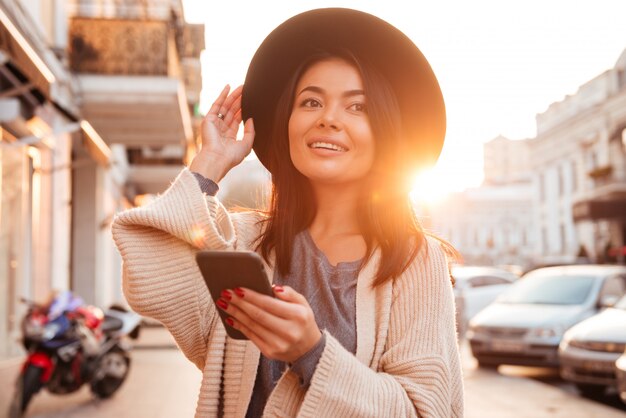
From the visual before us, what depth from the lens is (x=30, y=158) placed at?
1377 cm

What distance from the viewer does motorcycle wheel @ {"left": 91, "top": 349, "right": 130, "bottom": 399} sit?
8.79 meters

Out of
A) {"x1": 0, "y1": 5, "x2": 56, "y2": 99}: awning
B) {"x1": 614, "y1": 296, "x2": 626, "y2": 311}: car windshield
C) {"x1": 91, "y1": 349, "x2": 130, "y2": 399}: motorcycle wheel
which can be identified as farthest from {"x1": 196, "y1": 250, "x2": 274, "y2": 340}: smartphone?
{"x1": 614, "y1": 296, "x2": 626, "y2": 311}: car windshield

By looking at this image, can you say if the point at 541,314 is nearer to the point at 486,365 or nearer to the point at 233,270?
the point at 486,365

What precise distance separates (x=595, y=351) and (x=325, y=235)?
785cm

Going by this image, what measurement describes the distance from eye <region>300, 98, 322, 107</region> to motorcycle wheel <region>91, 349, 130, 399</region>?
23.3 feet

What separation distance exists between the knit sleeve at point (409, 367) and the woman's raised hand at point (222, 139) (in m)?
0.55

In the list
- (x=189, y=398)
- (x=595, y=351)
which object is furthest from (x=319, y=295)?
(x=595, y=351)

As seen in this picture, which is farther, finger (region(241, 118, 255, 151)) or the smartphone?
finger (region(241, 118, 255, 151))

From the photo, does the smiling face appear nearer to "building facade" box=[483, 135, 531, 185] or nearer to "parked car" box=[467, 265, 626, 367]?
"parked car" box=[467, 265, 626, 367]

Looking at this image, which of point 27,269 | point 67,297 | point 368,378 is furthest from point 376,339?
point 27,269

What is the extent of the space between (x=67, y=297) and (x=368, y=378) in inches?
274

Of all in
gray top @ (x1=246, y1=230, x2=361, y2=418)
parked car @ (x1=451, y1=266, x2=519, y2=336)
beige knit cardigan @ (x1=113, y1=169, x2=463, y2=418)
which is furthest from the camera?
parked car @ (x1=451, y1=266, x2=519, y2=336)

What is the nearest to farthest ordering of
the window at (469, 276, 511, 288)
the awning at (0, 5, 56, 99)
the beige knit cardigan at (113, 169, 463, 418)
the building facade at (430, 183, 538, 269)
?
the beige knit cardigan at (113, 169, 463, 418), the awning at (0, 5, 56, 99), the window at (469, 276, 511, 288), the building facade at (430, 183, 538, 269)

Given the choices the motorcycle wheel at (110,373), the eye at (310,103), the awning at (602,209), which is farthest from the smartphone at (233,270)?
the awning at (602,209)
